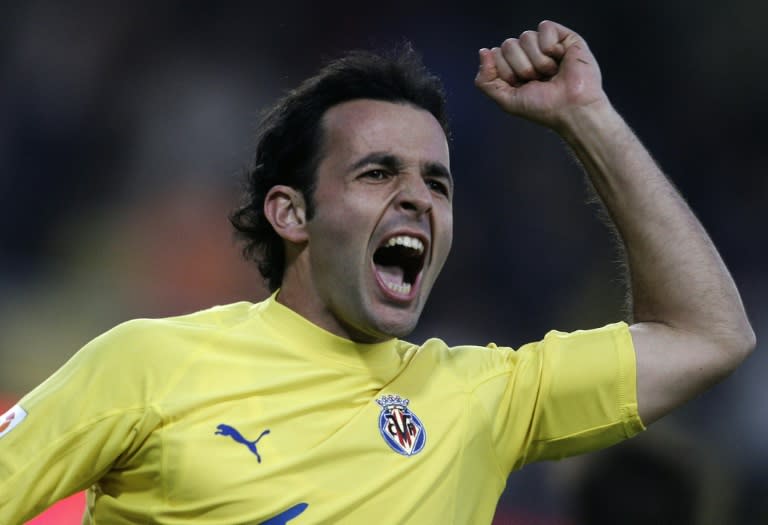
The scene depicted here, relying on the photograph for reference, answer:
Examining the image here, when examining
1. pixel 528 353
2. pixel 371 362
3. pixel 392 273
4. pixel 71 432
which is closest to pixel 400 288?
pixel 392 273

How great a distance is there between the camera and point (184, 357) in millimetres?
2070

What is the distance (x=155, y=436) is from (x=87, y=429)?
0.42 feet

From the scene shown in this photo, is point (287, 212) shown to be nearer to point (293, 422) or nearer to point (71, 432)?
point (293, 422)

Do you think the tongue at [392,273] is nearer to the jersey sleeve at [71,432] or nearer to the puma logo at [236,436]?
the puma logo at [236,436]

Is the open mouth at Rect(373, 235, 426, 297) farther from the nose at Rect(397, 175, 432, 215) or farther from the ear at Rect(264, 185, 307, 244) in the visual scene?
the ear at Rect(264, 185, 307, 244)

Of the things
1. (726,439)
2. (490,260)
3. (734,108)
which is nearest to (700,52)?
(734,108)

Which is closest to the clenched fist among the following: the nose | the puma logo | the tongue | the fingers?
the fingers

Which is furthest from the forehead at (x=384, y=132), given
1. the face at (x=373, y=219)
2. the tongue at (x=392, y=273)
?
the tongue at (x=392, y=273)

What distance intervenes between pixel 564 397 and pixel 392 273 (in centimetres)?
50

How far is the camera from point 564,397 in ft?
7.34

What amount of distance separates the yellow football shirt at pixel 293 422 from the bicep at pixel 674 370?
0.09 feet

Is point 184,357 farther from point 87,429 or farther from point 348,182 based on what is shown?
point 348,182

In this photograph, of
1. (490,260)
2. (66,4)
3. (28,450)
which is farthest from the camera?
(66,4)

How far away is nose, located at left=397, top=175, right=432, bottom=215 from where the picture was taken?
2.25 m
